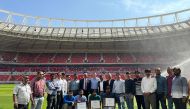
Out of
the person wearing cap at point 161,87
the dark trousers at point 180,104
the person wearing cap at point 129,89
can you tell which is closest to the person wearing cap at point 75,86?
the person wearing cap at point 129,89

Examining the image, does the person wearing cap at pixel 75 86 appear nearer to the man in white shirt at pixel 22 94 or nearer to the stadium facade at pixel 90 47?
the man in white shirt at pixel 22 94

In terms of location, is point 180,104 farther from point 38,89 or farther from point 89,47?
point 89,47

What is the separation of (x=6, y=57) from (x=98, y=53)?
72.3 feet

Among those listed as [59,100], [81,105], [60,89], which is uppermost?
[60,89]

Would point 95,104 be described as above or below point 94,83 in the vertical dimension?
below

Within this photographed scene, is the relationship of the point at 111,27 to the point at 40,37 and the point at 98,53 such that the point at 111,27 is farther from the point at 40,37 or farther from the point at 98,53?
the point at 40,37

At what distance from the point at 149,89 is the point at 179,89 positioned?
1584 millimetres

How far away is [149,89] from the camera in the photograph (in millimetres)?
13234

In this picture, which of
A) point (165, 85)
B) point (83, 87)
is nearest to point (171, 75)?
point (165, 85)

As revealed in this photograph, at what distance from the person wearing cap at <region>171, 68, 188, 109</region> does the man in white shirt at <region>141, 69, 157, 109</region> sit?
1173 mm

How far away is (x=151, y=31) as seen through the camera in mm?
69438

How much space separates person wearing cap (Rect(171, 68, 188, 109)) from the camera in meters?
11.8

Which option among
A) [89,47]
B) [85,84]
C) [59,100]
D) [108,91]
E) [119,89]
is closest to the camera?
[108,91]

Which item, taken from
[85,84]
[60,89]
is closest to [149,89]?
[85,84]
